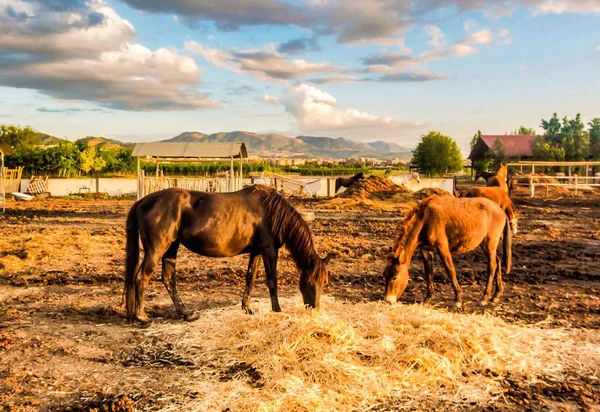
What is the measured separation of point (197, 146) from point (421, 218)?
17976 millimetres

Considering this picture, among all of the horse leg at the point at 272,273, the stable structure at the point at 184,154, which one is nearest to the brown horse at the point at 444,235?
the horse leg at the point at 272,273

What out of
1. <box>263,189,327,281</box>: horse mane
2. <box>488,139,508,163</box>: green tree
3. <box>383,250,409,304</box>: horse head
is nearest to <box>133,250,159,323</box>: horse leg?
<box>263,189,327,281</box>: horse mane

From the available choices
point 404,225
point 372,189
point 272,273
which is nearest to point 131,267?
point 272,273

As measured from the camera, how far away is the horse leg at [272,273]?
19.7ft

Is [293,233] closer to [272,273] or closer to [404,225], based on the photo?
[272,273]

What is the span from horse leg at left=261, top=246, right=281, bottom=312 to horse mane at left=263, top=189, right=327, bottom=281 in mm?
201

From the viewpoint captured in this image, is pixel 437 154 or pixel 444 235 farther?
pixel 437 154

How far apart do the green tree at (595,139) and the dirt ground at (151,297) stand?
36.6 meters

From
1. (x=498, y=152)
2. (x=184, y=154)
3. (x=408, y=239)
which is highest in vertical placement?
(x=498, y=152)

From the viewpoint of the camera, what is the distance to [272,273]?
6012mm

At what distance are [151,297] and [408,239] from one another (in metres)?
3.87

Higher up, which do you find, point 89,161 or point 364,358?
point 89,161

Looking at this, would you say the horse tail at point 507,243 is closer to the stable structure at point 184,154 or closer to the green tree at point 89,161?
the stable structure at point 184,154

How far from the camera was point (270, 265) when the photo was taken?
6.07 metres
